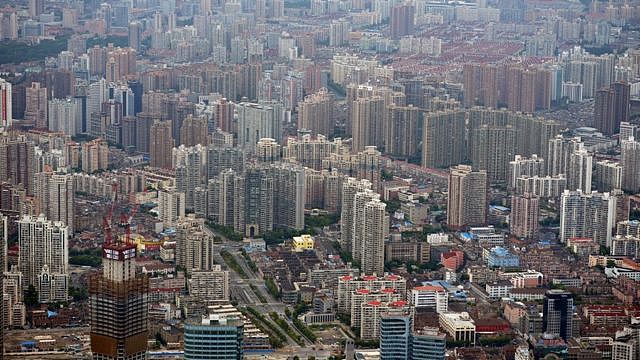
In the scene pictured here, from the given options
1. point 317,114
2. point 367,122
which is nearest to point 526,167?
point 367,122

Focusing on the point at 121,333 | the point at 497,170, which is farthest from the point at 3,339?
the point at 497,170

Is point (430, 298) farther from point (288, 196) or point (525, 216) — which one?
point (288, 196)

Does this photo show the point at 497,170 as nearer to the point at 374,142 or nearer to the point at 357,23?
the point at 374,142

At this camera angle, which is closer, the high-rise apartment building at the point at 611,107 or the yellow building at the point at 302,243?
the yellow building at the point at 302,243

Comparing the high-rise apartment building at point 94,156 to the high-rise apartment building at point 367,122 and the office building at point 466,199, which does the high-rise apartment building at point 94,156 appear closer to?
the high-rise apartment building at point 367,122

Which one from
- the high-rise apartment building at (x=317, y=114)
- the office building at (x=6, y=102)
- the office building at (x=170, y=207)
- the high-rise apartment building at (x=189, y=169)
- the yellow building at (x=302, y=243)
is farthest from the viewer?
the high-rise apartment building at (x=317, y=114)

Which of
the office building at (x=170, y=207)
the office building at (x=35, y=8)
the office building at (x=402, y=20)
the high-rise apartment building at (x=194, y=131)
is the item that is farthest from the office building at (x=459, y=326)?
the office building at (x=402, y=20)

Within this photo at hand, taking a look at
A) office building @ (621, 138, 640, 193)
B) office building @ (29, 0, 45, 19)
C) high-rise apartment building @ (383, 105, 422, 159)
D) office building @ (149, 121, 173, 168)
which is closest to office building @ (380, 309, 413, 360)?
office building @ (621, 138, 640, 193)
